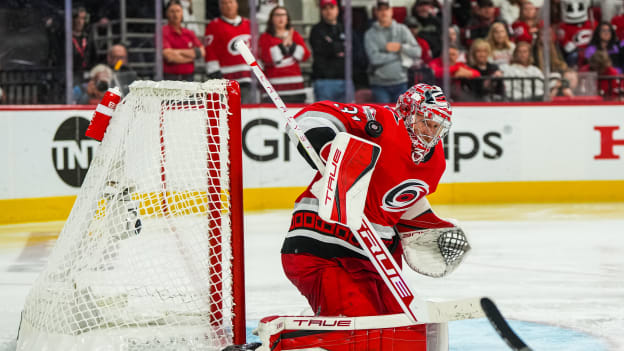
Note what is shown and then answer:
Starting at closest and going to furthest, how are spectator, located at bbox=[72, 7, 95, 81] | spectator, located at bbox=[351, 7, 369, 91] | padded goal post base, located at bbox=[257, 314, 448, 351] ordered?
1. padded goal post base, located at bbox=[257, 314, 448, 351]
2. spectator, located at bbox=[72, 7, 95, 81]
3. spectator, located at bbox=[351, 7, 369, 91]

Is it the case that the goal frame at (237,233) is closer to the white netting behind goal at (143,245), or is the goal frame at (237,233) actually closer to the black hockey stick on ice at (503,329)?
the white netting behind goal at (143,245)

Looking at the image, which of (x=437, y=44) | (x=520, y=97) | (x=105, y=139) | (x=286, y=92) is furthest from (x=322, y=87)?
(x=105, y=139)

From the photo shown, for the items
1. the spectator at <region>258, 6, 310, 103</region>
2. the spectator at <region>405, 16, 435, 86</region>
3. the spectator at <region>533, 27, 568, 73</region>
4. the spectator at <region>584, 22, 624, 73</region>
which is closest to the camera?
the spectator at <region>258, 6, 310, 103</region>

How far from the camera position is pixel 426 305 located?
2434 millimetres

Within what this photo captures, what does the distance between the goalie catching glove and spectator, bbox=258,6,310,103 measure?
3.84 metres

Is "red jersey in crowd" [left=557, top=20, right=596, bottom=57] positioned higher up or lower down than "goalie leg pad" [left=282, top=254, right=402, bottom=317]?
higher up

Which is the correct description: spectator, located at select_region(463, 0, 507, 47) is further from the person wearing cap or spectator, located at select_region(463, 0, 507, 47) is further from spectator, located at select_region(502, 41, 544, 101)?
the person wearing cap

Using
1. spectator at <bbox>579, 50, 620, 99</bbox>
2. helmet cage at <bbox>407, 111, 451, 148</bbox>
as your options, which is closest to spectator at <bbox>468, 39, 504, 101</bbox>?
spectator at <bbox>579, 50, 620, 99</bbox>

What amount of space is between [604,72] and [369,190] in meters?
5.13

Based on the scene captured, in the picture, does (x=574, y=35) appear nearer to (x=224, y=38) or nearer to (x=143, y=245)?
(x=224, y=38)

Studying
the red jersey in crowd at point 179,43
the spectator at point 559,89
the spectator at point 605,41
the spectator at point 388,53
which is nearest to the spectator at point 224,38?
the red jersey in crowd at point 179,43

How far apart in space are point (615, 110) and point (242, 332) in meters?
4.90

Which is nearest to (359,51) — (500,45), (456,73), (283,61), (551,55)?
(283,61)

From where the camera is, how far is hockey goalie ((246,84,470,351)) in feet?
7.50
